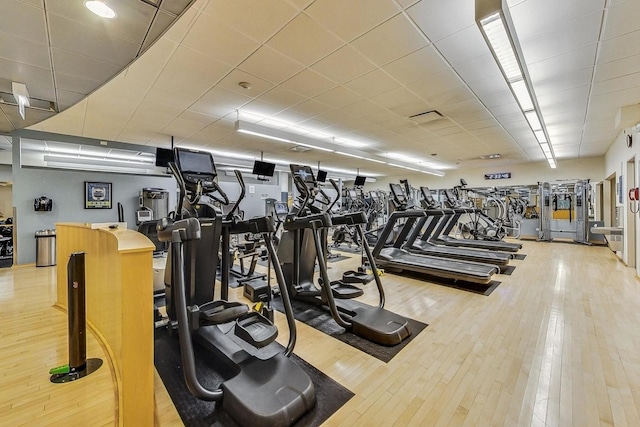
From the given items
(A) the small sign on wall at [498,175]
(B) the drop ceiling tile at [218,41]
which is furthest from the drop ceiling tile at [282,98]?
(A) the small sign on wall at [498,175]

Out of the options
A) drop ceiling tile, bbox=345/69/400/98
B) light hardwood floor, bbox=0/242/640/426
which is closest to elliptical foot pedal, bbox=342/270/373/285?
light hardwood floor, bbox=0/242/640/426

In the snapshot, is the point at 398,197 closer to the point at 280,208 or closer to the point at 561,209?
the point at 280,208

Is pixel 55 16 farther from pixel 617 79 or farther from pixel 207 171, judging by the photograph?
pixel 617 79

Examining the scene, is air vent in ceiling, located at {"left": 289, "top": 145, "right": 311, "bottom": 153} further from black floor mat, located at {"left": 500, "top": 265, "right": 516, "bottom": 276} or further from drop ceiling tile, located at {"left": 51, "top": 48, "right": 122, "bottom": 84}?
black floor mat, located at {"left": 500, "top": 265, "right": 516, "bottom": 276}

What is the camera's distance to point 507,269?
5488 mm

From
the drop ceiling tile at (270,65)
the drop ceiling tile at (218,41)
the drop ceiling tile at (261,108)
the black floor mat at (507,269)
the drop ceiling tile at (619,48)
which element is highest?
the drop ceiling tile at (261,108)

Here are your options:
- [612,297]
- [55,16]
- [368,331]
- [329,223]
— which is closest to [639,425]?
[368,331]

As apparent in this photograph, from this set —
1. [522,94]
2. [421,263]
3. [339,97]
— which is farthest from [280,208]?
[522,94]

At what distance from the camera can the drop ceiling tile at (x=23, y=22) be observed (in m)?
2.31

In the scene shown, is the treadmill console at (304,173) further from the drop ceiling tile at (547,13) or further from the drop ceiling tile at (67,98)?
the drop ceiling tile at (67,98)

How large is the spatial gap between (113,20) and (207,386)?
3252 mm

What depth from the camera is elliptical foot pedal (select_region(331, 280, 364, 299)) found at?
3.34m

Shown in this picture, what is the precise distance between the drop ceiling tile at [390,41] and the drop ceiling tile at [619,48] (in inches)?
76.2

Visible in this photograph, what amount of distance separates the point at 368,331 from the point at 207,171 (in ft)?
7.32
